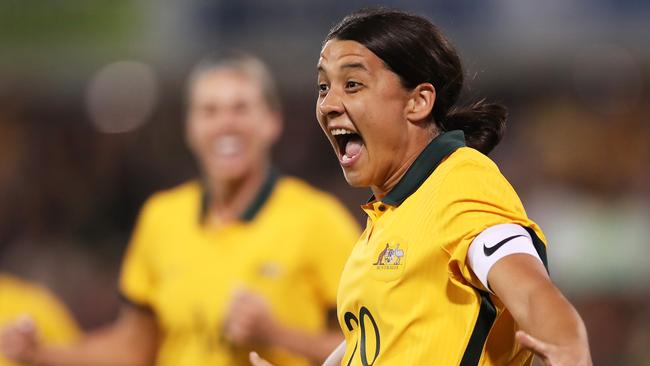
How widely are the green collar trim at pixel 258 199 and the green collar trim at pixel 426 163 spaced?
2.59 meters

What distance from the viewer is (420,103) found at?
2.73 metres

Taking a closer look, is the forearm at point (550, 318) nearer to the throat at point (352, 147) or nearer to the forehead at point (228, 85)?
the throat at point (352, 147)

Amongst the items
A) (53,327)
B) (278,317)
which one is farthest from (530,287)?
(53,327)

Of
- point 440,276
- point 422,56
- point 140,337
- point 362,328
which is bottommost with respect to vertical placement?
point 140,337

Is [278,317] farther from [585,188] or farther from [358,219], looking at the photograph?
[585,188]

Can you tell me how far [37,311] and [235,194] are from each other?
152 cm

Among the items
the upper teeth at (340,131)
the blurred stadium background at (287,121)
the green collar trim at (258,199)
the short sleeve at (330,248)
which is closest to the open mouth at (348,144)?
the upper teeth at (340,131)

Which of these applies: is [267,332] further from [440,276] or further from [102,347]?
[440,276]

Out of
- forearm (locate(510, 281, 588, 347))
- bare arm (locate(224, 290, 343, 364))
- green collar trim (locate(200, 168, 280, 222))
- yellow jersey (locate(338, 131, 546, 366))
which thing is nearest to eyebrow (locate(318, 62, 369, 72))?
yellow jersey (locate(338, 131, 546, 366))

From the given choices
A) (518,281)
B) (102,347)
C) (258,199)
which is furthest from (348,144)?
(102,347)

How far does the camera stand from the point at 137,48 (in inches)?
404

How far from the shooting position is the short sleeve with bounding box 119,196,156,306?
5.30 metres

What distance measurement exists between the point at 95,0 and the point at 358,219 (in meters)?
2.73

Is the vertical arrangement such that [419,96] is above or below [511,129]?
above
